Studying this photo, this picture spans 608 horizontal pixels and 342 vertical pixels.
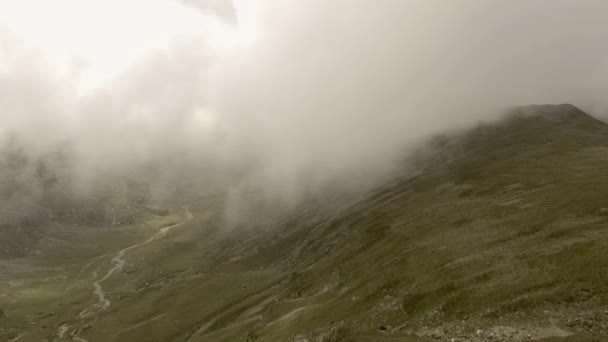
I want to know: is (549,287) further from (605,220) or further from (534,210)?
(534,210)

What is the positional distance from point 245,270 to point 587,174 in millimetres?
108096

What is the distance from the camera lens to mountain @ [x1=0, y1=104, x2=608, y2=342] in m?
53.7

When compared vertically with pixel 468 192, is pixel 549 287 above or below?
below

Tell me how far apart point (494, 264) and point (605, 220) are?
1957 centimetres

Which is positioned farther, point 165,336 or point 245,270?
point 245,270

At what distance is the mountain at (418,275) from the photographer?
53719mm

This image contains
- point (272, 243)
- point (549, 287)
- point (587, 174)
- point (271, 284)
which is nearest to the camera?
point (549, 287)

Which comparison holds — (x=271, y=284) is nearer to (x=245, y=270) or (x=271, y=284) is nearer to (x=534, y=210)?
(x=245, y=270)

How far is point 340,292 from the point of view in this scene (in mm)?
89312

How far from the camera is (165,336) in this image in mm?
111938

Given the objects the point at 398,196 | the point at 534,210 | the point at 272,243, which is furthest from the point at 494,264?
the point at 272,243

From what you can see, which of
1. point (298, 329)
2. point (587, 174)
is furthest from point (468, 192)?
point (298, 329)

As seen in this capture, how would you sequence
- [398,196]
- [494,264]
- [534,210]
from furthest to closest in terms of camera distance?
[398,196], [534,210], [494,264]

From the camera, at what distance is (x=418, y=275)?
76688 millimetres
